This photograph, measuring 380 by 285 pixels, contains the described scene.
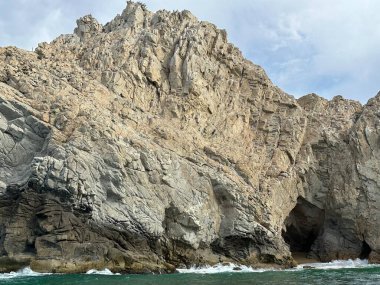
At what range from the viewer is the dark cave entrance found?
6406cm

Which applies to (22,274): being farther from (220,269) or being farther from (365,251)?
(365,251)

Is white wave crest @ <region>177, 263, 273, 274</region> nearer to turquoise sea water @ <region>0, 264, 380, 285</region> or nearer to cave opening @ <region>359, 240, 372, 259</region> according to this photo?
turquoise sea water @ <region>0, 264, 380, 285</region>

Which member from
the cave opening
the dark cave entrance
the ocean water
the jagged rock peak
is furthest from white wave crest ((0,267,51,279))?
the cave opening

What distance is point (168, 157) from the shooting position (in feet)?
160

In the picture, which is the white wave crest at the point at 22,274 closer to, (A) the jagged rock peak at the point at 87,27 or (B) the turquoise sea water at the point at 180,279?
(B) the turquoise sea water at the point at 180,279

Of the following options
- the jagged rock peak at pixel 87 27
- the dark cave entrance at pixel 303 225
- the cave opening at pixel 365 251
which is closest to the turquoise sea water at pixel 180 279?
the cave opening at pixel 365 251

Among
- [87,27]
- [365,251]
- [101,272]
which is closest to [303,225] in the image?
[365,251]

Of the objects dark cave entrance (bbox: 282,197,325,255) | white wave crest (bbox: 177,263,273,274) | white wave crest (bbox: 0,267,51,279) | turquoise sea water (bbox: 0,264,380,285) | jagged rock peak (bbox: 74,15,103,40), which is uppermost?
jagged rock peak (bbox: 74,15,103,40)

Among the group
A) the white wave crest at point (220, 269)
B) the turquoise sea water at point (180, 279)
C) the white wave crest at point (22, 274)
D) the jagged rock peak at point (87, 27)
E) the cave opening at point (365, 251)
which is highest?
the jagged rock peak at point (87, 27)

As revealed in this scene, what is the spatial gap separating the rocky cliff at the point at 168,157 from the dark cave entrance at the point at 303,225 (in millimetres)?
199

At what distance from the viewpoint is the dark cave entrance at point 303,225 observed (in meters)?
64.1

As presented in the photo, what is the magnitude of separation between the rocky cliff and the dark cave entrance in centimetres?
20

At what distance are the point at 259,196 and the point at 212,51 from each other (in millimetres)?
21744

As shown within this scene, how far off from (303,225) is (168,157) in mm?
26851
